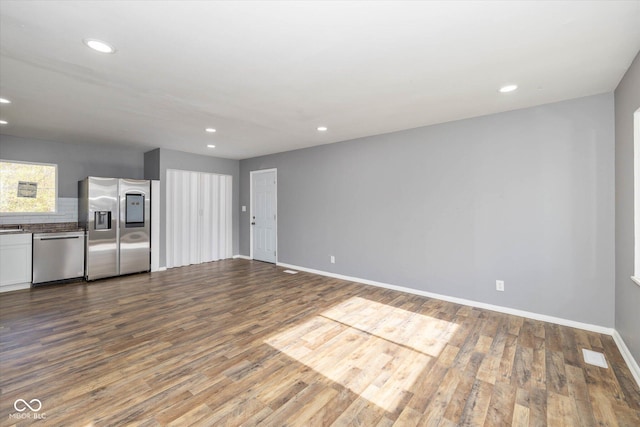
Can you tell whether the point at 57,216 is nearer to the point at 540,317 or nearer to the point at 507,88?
the point at 507,88

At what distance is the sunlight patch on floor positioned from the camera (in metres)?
2.13

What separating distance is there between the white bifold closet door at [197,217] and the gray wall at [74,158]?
3.19ft

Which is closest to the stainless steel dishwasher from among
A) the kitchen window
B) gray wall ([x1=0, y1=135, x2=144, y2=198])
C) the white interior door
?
the kitchen window

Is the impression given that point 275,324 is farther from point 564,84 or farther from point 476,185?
point 564,84

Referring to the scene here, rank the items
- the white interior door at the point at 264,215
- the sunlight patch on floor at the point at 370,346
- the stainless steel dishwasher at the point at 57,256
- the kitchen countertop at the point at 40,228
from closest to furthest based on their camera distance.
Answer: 1. the sunlight patch on floor at the point at 370,346
2. the kitchen countertop at the point at 40,228
3. the stainless steel dishwasher at the point at 57,256
4. the white interior door at the point at 264,215

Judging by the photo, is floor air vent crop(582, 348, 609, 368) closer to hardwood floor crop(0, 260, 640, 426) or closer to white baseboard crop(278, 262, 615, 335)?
hardwood floor crop(0, 260, 640, 426)

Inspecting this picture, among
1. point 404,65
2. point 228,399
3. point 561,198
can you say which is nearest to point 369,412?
point 228,399

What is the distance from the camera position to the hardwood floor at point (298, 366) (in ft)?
5.94

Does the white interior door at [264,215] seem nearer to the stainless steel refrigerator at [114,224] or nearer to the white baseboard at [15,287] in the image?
the stainless steel refrigerator at [114,224]

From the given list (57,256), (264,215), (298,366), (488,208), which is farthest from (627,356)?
(57,256)

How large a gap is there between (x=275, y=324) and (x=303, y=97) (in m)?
2.56

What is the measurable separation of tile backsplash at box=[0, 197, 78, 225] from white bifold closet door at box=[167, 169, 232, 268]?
163 centimetres

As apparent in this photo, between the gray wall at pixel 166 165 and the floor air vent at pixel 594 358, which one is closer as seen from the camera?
the floor air vent at pixel 594 358

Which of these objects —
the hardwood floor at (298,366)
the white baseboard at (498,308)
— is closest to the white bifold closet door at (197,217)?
the hardwood floor at (298,366)
